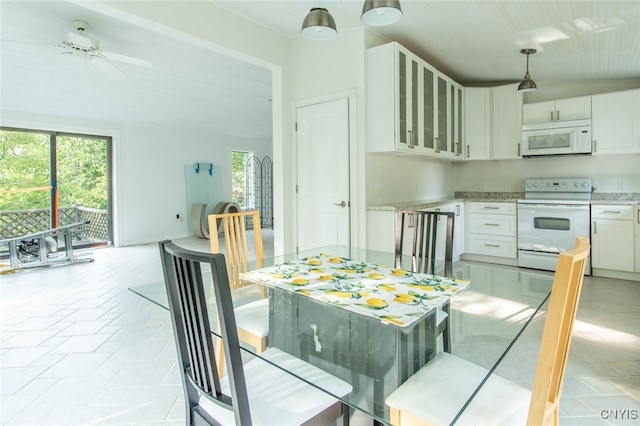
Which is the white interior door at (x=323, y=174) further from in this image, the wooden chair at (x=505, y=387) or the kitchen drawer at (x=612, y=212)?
the kitchen drawer at (x=612, y=212)

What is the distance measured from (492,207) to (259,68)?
3.57m

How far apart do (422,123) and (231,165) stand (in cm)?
597

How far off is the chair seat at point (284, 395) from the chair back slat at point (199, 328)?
0.09m

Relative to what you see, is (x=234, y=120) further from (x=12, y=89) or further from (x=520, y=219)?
(x=520, y=219)

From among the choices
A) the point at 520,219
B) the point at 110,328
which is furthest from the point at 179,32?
the point at 520,219

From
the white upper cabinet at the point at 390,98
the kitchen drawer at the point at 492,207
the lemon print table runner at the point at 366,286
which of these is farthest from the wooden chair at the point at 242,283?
the kitchen drawer at the point at 492,207

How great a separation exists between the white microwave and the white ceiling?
685 mm

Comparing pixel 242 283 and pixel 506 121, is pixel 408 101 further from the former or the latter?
pixel 242 283

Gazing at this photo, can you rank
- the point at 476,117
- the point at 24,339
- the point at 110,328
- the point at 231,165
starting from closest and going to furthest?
the point at 24,339 < the point at 110,328 < the point at 476,117 < the point at 231,165

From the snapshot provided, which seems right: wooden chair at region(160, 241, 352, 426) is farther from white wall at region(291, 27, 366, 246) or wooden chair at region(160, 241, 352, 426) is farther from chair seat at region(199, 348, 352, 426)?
white wall at region(291, 27, 366, 246)

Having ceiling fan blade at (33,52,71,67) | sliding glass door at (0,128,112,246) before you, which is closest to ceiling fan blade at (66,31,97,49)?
ceiling fan blade at (33,52,71,67)

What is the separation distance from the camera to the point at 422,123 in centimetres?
380

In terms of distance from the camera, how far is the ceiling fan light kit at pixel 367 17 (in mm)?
1639

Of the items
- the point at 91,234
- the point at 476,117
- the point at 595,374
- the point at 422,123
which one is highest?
the point at 476,117
